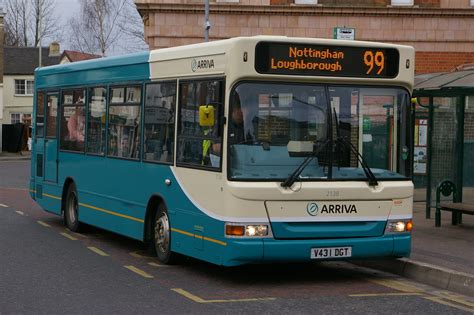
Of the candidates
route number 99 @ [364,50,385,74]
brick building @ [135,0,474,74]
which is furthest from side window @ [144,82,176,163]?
brick building @ [135,0,474,74]

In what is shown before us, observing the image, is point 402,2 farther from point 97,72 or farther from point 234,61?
point 234,61

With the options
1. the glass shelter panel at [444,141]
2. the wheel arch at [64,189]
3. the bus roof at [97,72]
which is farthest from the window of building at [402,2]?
the wheel arch at [64,189]

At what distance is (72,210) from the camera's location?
14.4m

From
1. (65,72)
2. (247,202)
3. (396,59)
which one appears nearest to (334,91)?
(396,59)

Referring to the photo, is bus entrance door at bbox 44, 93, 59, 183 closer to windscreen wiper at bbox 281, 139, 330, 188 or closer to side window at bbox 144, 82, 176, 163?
side window at bbox 144, 82, 176, 163

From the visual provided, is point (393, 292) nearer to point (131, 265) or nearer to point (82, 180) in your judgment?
point (131, 265)

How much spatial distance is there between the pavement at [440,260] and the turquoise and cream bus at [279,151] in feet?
1.53

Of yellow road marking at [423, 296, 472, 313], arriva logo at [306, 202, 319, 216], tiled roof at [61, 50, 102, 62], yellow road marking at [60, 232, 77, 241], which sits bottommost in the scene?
yellow road marking at [60, 232, 77, 241]

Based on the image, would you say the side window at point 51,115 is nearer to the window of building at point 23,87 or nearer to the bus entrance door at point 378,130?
the bus entrance door at point 378,130

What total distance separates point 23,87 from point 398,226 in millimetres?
60961

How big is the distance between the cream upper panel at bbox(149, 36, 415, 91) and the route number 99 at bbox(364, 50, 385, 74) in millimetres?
91

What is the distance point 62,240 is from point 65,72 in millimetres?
2978

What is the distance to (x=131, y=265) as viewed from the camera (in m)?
11.0

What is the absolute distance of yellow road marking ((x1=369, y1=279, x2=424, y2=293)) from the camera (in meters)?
9.55
